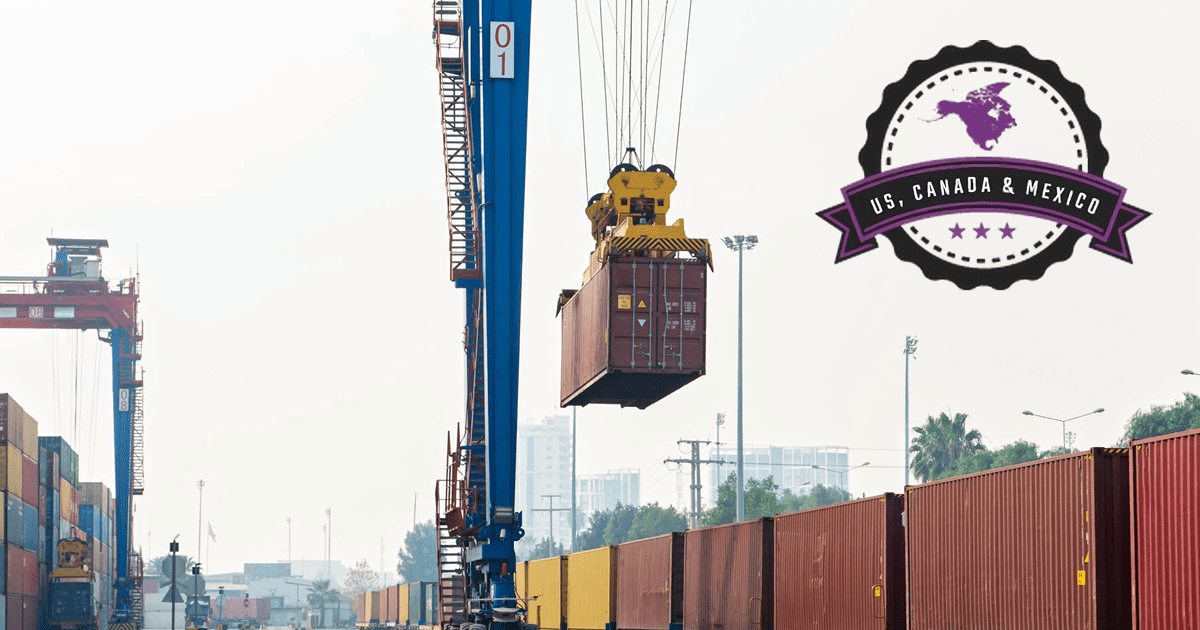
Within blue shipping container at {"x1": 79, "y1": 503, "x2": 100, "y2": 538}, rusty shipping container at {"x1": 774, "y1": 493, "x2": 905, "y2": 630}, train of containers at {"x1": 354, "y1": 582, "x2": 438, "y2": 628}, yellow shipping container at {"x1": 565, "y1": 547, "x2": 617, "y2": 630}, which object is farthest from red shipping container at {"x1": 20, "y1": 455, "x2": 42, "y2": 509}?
rusty shipping container at {"x1": 774, "y1": 493, "x2": 905, "y2": 630}

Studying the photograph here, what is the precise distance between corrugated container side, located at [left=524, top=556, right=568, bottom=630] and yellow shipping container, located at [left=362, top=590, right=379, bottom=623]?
5657cm

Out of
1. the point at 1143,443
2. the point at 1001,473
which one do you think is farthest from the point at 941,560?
the point at 1143,443

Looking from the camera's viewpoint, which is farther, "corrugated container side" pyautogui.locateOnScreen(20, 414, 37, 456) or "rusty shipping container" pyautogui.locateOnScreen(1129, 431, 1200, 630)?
"corrugated container side" pyautogui.locateOnScreen(20, 414, 37, 456)

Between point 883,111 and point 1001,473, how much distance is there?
168 inches

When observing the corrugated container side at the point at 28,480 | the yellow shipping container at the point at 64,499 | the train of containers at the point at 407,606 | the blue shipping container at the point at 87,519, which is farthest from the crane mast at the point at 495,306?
the blue shipping container at the point at 87,519

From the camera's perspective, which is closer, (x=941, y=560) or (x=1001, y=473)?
(x=1001, y=473)

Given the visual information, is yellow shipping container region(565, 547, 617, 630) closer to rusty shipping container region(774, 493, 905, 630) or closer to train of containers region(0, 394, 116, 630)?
rusty shipping container region(774, 493, 905, 630)

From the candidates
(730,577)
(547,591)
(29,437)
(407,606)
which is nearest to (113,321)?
(29,437)

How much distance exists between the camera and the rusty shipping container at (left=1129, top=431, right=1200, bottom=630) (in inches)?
475

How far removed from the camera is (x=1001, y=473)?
15312mm

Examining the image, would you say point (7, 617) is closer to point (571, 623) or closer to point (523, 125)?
point (571, 623)

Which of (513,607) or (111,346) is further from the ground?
(111,346)

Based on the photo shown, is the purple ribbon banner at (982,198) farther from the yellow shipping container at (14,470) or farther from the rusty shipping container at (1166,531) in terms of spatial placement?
the yellow shipping container at (14,470)

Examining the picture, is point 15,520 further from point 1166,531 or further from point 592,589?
point 1166,531
